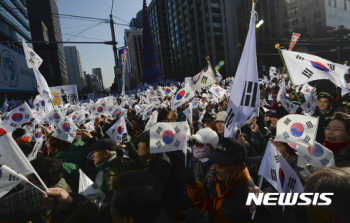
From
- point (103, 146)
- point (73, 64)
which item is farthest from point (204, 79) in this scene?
point (73, 64)

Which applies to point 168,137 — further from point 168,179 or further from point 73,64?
point 73,64

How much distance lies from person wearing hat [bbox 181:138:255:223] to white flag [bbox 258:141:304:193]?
0.24 metres

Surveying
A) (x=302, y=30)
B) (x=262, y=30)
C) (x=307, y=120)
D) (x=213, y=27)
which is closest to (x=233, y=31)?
(x=213, y=27)

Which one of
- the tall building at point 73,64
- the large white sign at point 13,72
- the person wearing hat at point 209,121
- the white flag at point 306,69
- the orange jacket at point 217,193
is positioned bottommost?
the orange jacket at point 217,193

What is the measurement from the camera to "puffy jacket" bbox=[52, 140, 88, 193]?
2789 millimetres

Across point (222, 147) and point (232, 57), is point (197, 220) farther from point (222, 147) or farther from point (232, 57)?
point (232, 57)

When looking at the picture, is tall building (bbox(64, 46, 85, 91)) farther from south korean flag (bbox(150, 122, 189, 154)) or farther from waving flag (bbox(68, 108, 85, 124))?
south korean flag (bbox(150, 122, 189, 154))

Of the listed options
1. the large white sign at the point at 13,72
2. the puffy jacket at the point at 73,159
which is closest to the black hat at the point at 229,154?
the puffy jacket at the point at 73,159

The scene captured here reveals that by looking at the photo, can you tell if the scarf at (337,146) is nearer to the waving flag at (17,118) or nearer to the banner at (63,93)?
the waving flag at (17,118)

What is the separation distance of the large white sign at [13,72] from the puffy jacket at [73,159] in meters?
33.1

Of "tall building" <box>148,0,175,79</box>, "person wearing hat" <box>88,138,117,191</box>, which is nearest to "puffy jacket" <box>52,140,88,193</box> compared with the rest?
"person wearing hat" <box>88,138,117,191</box>

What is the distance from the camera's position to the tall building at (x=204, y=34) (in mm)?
58531

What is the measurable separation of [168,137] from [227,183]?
3.30ft

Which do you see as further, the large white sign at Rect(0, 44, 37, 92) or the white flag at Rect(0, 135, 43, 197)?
the large white sign at Rect(0, 44, 37, 92)
